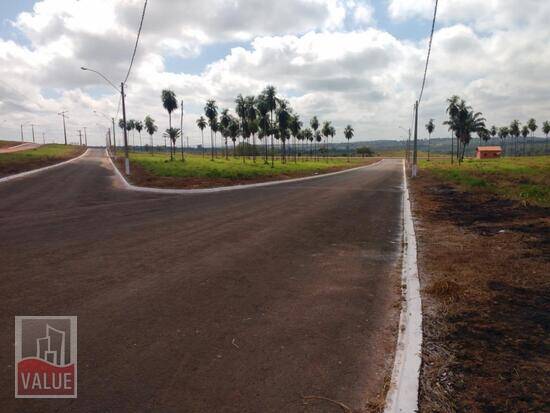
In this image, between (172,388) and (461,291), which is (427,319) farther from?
(172,388)

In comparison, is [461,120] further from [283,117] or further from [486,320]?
[486,320]

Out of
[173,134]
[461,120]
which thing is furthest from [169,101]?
[461,120]

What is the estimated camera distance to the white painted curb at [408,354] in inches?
129

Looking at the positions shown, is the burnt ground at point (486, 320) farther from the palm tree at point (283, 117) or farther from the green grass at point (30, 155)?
the palm tree at point (283, 117)

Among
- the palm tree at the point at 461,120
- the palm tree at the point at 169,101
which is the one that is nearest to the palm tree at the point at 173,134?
the palm tree at the point at 169,101

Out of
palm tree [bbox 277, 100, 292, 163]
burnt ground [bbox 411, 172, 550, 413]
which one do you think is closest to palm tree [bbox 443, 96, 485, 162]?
palm tree [bbox 277, 100, 292, 163]

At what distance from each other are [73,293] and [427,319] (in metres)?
5.20

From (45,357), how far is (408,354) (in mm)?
3922

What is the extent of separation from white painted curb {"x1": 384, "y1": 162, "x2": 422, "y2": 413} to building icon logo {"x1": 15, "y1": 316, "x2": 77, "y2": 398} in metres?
2.93

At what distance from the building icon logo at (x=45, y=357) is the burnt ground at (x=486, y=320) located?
11.1 ft

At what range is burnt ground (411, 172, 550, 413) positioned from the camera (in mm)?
3385

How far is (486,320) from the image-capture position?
488 cm

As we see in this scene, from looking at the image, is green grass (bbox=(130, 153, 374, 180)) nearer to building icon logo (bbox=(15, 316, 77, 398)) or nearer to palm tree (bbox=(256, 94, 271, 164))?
palm tree (bbox=(256, 94, 271, 164))

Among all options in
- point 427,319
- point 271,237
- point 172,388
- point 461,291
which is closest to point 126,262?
point 271,237
